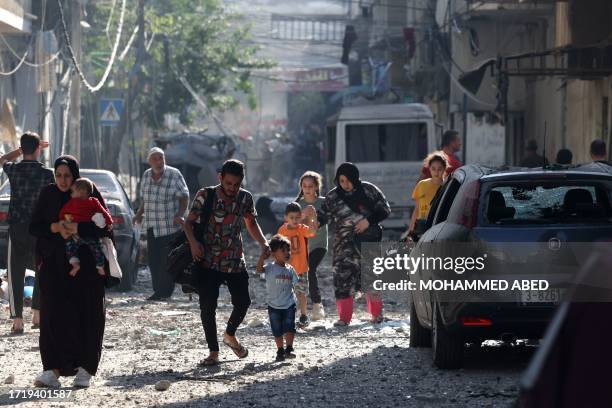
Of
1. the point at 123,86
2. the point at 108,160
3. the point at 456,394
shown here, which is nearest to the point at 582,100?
the point at 108,160

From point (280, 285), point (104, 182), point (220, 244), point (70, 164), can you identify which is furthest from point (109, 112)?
point (70, 164)

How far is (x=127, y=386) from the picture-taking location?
9.20 metres

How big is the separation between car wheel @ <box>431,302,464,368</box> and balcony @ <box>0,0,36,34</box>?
1849 cm

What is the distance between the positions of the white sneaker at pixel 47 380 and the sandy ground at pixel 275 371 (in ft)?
0.60

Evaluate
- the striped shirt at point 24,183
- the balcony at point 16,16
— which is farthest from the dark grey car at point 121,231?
the balcony at point 16,16

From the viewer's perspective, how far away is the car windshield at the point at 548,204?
9.10m

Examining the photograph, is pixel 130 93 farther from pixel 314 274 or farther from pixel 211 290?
pixel 211 290

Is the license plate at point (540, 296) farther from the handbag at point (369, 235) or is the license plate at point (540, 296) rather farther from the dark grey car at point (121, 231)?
the dark grey car at point (121, 231)

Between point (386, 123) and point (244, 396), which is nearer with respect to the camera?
point (244, 396)

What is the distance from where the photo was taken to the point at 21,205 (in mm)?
12578

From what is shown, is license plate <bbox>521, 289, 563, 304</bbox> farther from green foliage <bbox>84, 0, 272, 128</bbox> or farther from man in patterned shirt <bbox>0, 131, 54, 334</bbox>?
green foliage <bbox>84, 0, 272, 128</bbox>

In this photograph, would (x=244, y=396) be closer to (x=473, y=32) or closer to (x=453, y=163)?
(x=453, y=163)

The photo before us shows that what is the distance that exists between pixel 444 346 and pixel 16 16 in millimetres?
20271

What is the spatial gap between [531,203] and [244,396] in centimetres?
236
